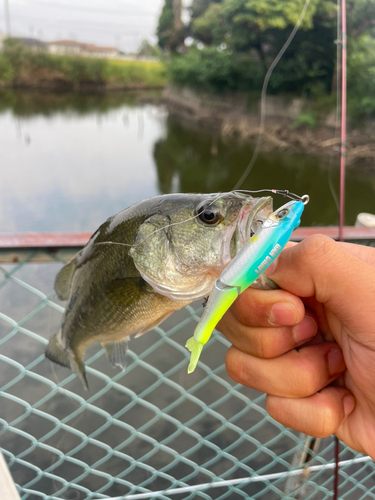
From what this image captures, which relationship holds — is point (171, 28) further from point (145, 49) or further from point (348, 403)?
point (348, 403)

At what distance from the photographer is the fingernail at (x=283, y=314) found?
887 mm

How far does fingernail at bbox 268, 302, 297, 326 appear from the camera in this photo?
2.91ft

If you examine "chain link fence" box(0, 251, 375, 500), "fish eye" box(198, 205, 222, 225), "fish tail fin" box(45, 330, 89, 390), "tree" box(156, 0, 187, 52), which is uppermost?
"tree" box(156, 0, 187, 52)

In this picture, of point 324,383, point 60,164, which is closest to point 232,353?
point 324,383

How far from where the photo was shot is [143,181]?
16453 mm

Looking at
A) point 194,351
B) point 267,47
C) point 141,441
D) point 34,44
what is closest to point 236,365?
point 194,351

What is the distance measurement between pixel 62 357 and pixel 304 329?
814 mm

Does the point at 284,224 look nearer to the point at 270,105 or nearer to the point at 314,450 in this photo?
the point at 314,450

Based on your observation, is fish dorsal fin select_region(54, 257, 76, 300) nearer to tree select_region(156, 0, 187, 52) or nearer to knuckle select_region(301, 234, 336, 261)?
knuckle select_region(301, 234, 336, 261)

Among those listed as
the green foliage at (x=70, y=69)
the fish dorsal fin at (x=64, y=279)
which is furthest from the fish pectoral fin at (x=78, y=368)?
the green foliage at (x=70, y=69)

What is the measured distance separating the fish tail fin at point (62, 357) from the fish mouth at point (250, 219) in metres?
0.74

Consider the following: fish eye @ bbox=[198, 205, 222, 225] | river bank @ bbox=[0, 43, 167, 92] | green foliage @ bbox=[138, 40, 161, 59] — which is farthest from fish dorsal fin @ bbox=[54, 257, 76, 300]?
green foliage @ bbox=[138, 40, 161, 59]

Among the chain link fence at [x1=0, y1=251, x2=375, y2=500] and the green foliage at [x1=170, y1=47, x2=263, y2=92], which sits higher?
the green foliage at [x1=170, y1=47, x2=263, y2=92]

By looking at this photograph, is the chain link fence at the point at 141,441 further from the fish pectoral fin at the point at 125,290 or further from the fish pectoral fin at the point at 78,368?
the fish pectoral fin at the point at 125,290
